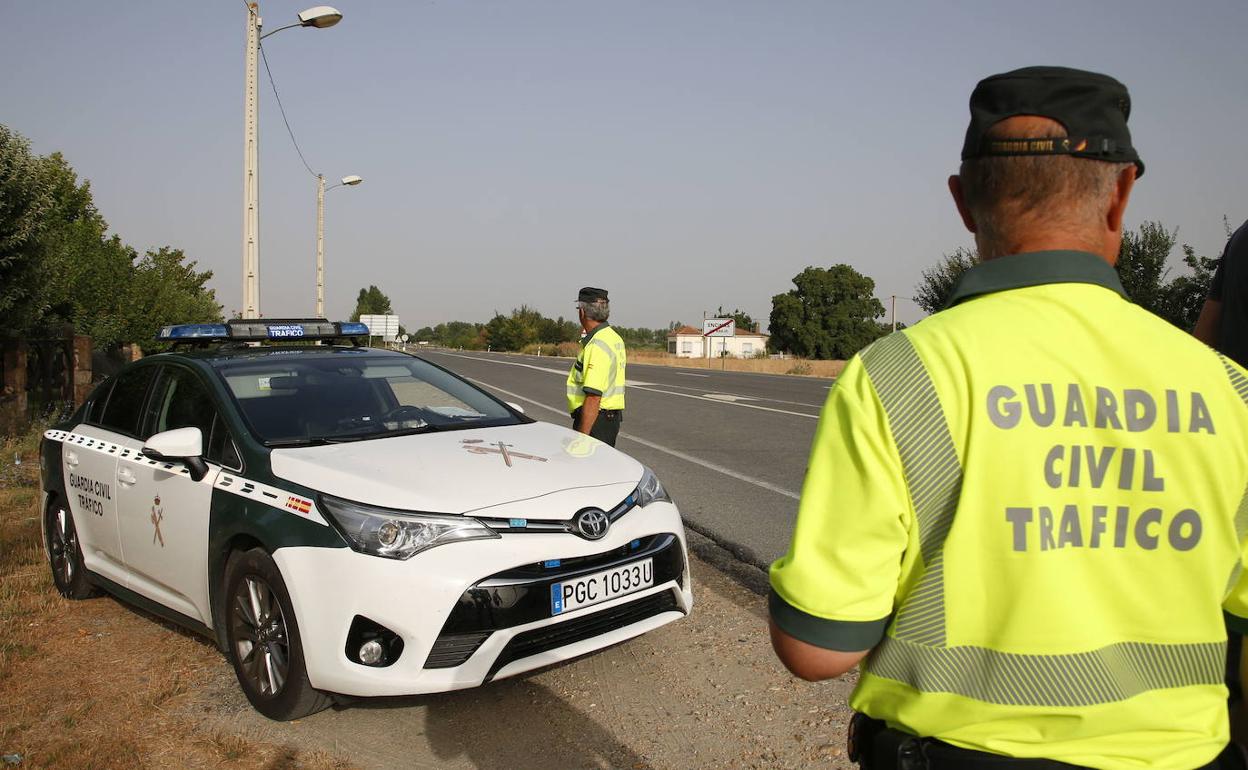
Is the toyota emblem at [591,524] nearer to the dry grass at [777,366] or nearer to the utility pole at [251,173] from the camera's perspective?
the utility pole at [251,173]

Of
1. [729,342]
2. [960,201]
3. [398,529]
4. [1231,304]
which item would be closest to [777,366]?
[398,529]

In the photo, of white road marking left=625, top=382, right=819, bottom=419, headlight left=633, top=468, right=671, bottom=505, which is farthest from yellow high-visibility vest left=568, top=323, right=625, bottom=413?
white road marking left=625, top=382, right=819, bottom=419

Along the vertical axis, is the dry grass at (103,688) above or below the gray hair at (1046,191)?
below

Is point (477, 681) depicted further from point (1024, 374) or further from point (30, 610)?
point (30, 610)

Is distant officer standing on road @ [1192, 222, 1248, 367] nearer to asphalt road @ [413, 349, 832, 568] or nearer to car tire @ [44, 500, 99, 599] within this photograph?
asphalt road @ [413, 349, 832, 568]

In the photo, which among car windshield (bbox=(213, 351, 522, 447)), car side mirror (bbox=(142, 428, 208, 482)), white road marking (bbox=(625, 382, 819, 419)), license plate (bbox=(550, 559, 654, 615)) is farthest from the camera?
white road marking (bbox=(625, 382, 819, 419))

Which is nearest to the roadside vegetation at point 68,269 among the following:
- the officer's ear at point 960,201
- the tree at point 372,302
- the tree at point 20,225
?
the tree at point 20,225

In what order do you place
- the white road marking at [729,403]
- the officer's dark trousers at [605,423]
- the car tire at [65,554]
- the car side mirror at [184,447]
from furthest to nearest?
the white road marking at [729,403] < the officer's dark trousers at [605,423] < the car tire at [65,554] < the car side mirror at [184,447]

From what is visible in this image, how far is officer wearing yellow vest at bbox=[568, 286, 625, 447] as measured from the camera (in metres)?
6.30

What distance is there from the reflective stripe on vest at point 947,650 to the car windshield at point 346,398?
3.44 m

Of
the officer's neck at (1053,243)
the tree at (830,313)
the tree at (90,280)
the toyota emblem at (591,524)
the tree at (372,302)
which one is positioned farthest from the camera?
the tree at (372,302)

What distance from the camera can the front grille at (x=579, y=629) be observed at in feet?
11.4

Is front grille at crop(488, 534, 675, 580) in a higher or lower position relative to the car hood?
lower

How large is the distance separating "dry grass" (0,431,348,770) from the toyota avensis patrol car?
21cm
